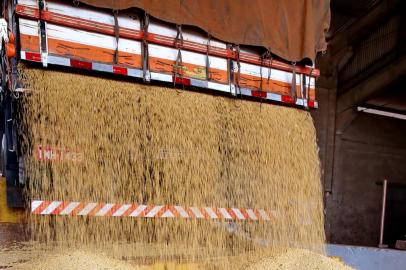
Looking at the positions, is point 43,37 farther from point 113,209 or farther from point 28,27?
point 113,209

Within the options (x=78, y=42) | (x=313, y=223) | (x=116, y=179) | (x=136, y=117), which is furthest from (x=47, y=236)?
(x=313, y=223)

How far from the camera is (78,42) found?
10.3 feet

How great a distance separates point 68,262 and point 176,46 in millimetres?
1845

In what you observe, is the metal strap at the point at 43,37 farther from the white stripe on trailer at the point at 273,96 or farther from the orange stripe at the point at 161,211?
the white stripe on trailer at the point at 273,96

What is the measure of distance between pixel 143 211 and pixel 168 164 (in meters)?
0.43

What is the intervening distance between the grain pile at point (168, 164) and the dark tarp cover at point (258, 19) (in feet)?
1.86

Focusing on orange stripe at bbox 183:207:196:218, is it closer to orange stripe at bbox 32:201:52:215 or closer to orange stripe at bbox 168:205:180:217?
orange stripe at bbox 168:205:180:217

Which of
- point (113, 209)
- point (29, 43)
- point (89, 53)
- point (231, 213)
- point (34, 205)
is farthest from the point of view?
point (231, 213)

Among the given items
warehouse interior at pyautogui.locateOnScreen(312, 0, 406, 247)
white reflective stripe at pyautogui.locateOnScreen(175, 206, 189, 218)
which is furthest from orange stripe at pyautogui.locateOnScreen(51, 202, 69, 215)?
warehouse interior at pyautogui.locateOnScreen(312, 0, 406, 247)

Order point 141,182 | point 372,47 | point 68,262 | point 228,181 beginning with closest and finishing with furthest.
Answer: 1. point 68,262
2. point 141,182
3. point 228,181
4. point 372,47

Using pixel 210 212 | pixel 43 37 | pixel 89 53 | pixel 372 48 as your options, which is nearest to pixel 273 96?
pixel 210 212

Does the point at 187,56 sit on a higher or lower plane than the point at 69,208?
higher

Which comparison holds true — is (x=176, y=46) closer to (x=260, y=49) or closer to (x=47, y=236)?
(x=260, y=49)

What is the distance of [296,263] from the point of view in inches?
134
